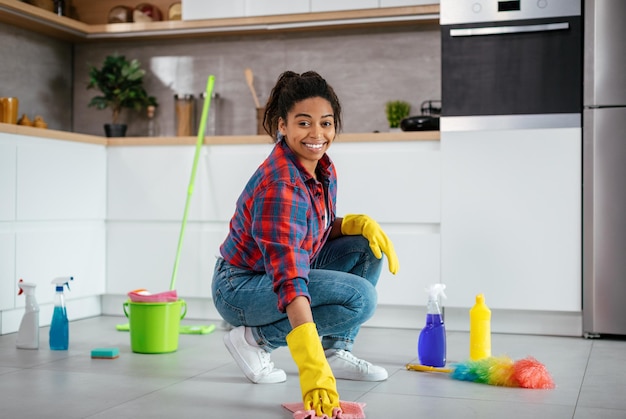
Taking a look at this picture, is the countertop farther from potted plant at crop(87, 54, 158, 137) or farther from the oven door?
potted plant at crop(87, 54, 158, 137)

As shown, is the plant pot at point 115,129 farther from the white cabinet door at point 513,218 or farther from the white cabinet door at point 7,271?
the white cabinet door at point 513,218

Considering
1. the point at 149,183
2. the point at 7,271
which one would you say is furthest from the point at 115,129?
the point at 7,271

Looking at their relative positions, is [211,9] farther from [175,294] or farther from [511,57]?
[175,294]

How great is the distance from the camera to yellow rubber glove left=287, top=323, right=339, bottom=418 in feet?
6.40

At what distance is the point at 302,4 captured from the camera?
4.03m

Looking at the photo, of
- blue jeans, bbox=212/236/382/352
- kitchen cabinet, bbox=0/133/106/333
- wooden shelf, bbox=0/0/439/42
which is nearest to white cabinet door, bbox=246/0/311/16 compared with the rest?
wooden shelf, bbox=0/0/439/42

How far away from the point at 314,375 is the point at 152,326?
3.82ft

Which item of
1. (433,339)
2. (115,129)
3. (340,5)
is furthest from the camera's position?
(115,129)

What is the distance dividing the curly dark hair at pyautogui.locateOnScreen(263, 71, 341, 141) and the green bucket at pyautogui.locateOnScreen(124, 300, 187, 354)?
87 centimetres

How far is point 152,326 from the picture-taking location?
2982 millimetres

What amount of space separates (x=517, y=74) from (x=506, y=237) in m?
0.66

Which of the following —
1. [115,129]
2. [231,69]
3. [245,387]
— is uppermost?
[231,69]

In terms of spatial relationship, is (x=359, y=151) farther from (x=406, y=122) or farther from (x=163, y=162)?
(x=163, y=162)

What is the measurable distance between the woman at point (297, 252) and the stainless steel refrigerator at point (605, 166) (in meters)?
1.18
